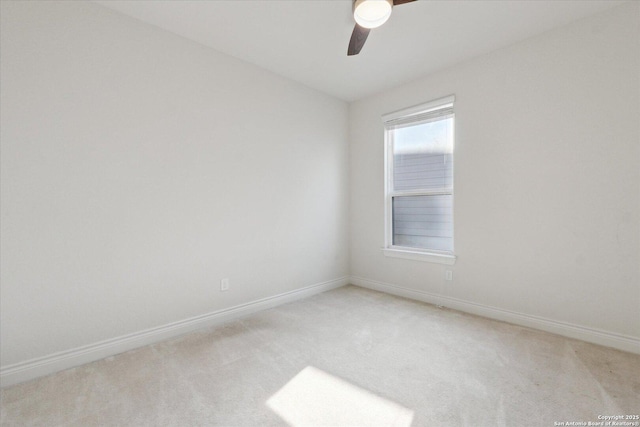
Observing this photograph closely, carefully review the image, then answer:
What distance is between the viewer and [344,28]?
245 cm

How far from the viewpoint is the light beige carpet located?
1.54m

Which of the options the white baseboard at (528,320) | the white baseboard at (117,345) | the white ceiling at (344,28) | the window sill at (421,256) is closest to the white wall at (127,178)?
the white baseboard at (117,345)

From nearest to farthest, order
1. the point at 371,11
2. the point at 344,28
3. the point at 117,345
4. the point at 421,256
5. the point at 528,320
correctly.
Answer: the point at 371,11 < the point at 117,345 < the point at 344,28 < the point at 528,320 < the point at 421,256

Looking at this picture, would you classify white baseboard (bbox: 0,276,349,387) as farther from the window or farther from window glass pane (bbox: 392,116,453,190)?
window glass pane (bbox: 392,116,453,190)

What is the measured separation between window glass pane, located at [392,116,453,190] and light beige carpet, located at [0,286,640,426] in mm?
1597

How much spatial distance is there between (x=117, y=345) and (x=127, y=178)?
50.3 inches

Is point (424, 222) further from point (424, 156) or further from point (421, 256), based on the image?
point (424, 156)

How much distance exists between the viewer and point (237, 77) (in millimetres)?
2930

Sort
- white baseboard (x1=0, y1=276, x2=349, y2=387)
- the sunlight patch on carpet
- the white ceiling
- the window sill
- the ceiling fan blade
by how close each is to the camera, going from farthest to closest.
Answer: the window sill
the white ceiling
the ceiling fan blade
white baseboard (x1=0, y1=276, x2=349, y2=387)
the sunlight patch on carpet

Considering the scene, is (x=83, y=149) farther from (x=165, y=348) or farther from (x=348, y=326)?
(x=348, y=326)

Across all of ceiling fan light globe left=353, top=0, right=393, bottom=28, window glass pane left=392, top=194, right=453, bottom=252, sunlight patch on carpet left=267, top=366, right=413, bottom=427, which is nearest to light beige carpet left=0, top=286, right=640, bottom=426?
sunlight patch on carpet left=267, top=366, right=413, bottom=427

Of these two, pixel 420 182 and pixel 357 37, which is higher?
pixel 357 37

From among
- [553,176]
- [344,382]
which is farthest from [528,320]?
[344,382]

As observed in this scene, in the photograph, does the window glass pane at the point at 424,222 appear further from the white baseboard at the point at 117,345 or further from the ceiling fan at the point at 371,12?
the ceiling fan at the point at 371,12
